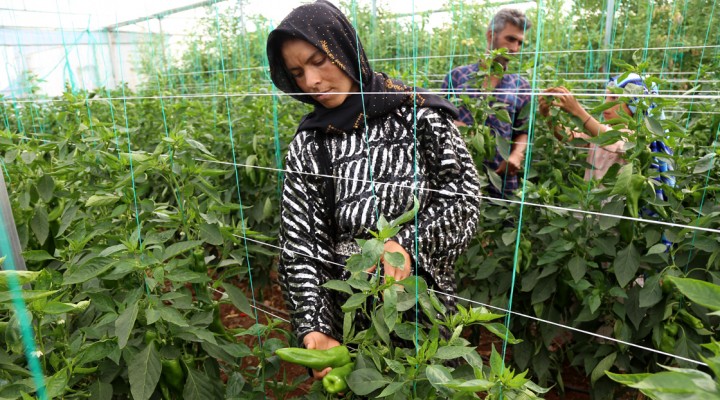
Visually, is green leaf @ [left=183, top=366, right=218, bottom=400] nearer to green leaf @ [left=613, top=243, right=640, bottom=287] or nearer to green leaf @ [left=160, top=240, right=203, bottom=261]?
green leaf @ [left=160, top=240, right=203, bottom=261]

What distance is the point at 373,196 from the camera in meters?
1.36

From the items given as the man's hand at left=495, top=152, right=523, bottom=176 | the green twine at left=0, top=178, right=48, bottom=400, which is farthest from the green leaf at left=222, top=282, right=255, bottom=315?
the man's hand at left=495, top=152, right=523, bottom=176

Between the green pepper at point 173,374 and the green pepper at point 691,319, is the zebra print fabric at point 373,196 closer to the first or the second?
the green pepper at point 173,374

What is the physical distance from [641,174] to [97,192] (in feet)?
5.02

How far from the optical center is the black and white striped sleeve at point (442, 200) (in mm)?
1317

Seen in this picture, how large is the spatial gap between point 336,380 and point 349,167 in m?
0.55

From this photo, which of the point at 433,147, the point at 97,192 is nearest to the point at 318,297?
the point at 433,147

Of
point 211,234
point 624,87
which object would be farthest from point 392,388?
point 624,87

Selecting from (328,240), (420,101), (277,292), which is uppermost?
(420,101)

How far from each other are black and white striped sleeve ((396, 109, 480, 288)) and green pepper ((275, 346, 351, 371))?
0.30 meters

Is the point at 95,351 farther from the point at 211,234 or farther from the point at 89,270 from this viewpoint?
the point at 211,234

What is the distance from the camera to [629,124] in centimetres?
151

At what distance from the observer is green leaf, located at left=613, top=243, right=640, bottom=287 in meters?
1.54

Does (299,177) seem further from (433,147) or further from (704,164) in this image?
(704,164)
